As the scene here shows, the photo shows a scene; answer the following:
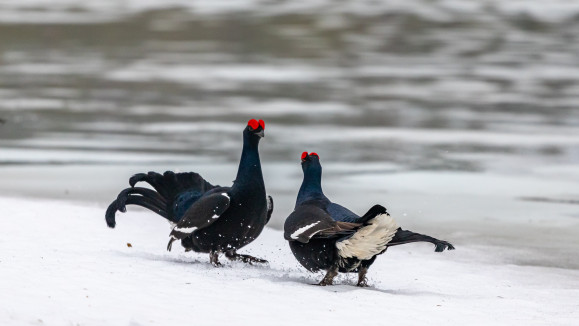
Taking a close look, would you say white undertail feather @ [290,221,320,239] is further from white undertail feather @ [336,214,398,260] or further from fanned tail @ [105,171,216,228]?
fanned tail @ [105,171,216,228]

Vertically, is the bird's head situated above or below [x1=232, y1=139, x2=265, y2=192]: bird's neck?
above

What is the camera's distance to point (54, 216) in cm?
928

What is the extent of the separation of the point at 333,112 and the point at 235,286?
10.9 meters

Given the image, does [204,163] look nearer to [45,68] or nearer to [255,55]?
[45,68]

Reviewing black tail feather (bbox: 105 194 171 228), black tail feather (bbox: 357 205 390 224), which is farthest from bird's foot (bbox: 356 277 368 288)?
black tail feather (bbox: 105 194 171 228)

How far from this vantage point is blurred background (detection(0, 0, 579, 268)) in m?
11.0

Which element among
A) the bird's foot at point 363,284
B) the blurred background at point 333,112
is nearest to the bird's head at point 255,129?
the bird's foot at point 363,284

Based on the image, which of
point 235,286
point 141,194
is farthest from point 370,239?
point 141,194

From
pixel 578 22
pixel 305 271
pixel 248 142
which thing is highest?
pixel 578 22

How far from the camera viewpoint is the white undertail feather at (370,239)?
6.53 m

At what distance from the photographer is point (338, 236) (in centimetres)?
690

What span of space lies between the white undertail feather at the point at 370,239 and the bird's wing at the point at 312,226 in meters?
0.07

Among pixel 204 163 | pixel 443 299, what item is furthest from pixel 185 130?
pixel 443 299

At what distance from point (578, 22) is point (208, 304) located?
97.0 feet
